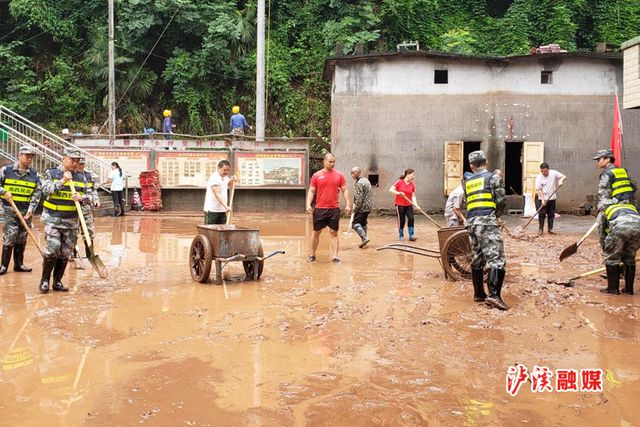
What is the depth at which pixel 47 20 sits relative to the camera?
90.2ft

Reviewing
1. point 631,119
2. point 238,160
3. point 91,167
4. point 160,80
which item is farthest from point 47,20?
point 631,119

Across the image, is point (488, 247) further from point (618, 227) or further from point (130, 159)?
point (130, 159)

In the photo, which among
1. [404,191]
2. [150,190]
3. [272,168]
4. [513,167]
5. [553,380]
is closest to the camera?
[553,380]

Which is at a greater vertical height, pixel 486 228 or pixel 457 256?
pixel 486 228

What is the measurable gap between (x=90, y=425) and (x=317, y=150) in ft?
65.8

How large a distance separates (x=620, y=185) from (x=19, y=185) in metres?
8.49

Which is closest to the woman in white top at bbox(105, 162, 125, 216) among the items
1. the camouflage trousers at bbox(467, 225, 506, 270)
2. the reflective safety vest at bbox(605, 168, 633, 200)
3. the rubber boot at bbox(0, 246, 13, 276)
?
the rubber boot at bbox(0, 246, 13, 276)

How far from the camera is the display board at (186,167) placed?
2097 centimetres

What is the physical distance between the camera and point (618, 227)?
308 inches

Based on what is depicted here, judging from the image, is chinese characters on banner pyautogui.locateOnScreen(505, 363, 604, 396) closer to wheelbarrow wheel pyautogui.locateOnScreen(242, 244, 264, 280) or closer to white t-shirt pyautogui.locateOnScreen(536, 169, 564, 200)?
wheelbarrow wheel pyautogui.locateOnScreen(242, 244, 264, 280)

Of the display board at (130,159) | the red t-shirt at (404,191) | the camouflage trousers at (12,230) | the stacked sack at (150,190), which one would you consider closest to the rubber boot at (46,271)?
the camouflage trousers at (12,230)

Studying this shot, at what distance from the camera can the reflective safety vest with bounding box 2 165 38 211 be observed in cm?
916

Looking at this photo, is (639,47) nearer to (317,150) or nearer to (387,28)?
(317,150)

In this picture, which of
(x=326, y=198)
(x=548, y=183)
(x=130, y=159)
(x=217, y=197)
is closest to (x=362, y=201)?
(x=326, y=198)
